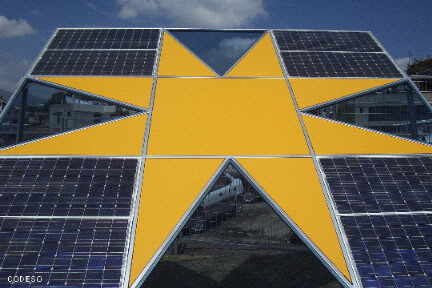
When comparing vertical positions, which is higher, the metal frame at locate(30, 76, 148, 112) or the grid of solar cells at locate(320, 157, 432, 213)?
the metal frame at locate(30, 76, 148, 112)

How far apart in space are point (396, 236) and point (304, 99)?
288 inches

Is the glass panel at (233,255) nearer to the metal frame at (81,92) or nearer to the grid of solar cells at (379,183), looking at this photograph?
the grid of solar cells at (379,183)

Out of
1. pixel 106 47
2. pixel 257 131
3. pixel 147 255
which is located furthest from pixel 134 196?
pixel 106 47

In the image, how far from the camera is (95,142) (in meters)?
13.4

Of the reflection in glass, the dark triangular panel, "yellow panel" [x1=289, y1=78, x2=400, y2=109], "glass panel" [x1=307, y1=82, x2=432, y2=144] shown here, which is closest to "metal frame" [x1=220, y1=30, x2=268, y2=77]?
the dark triangular panel

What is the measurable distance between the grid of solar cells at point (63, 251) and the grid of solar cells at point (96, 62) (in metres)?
8.63

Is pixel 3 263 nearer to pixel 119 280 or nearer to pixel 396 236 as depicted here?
pixel 119 280

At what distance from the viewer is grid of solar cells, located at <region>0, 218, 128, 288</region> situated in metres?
9.19

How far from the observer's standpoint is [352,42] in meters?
20.2

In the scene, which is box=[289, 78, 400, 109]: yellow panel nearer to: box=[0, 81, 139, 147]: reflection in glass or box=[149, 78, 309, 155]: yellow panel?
box=[149, 78, 309, 155]: yellow panel

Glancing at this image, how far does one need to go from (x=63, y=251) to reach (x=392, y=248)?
30.9 feet

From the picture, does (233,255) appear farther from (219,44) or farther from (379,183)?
(219,44)

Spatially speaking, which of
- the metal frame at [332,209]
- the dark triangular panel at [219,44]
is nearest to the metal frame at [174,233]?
the metal frame at [332,209]

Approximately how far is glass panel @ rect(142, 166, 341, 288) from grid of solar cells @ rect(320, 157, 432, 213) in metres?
3.75
